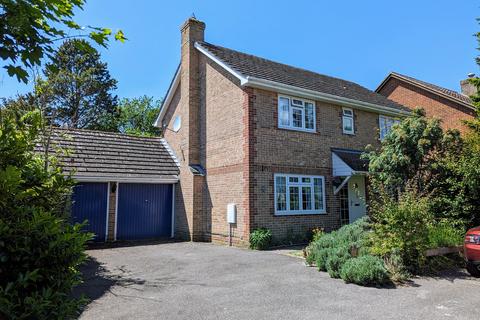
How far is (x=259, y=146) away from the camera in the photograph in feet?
43.9

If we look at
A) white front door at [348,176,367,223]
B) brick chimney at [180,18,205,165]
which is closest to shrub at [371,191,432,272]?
white front door at [348,176,367,223]

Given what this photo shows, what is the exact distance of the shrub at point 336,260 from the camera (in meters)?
8.23

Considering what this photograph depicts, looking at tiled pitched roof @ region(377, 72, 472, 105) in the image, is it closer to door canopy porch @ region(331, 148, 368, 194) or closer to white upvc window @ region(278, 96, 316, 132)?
door canopy porch @ region(331, 148, 368, 194)

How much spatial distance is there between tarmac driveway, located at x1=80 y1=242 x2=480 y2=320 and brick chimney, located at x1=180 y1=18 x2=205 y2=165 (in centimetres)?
680

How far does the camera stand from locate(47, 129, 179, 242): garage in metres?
14.6

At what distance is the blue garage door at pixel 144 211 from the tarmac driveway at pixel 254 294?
16.6 ft

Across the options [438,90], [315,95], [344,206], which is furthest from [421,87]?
[315,95]

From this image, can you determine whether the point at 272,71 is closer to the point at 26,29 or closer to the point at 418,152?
the point at 418,152

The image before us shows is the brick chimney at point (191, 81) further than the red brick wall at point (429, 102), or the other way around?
the red brick wall at point (429, 102)

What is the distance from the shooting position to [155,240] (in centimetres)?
1559

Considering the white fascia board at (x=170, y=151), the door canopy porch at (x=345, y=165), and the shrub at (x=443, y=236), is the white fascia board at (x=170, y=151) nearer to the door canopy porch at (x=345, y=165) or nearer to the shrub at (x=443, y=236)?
the door canopy porch at (x=345, y=165)

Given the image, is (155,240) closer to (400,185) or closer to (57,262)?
(400,185)

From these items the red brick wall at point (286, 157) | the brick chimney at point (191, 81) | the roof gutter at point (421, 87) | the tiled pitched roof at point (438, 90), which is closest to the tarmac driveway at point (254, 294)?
the red brick wall at point (286, 157)

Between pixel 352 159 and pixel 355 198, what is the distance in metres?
2.13
